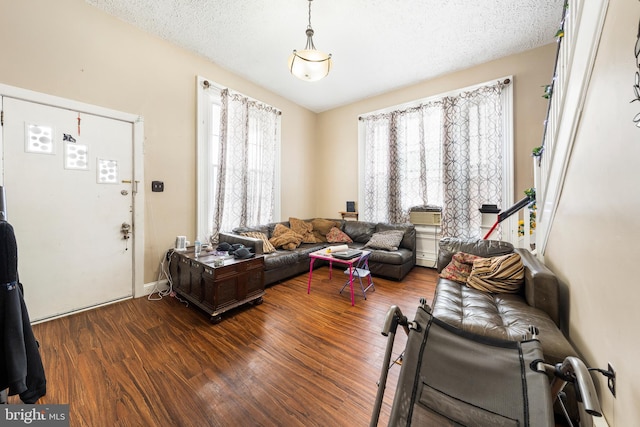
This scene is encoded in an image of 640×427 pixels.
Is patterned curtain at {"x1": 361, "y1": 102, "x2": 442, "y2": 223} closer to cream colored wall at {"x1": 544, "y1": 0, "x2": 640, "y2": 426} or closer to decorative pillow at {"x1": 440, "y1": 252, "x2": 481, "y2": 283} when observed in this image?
decorative pillow at {"x1": 440, "y1": 252, "x2": 481, "y2": 283}

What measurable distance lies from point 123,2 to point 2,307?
3.12 meters

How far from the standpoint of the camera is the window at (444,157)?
3.52 meters

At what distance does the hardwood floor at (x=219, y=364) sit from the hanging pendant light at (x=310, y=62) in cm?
255

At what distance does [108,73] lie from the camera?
2646mm

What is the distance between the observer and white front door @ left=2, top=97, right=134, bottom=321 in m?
2.19

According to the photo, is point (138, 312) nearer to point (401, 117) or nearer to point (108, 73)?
point (108, 73)

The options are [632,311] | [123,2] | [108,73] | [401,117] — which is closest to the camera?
[632,311]

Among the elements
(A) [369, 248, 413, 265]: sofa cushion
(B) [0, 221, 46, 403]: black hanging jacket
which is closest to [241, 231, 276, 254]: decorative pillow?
(A) [369, 248, 413, 265]: sofa cushion

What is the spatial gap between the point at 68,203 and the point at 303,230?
3220 millimetres

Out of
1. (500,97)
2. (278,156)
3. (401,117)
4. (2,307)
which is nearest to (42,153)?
(2,307)

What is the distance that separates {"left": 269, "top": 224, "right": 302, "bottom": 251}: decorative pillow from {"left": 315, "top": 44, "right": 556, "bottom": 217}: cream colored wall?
1.56 m

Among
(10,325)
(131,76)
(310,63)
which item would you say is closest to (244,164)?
(131,76)

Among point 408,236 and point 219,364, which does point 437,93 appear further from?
point 219,364

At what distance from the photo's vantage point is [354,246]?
4262 millimetres
